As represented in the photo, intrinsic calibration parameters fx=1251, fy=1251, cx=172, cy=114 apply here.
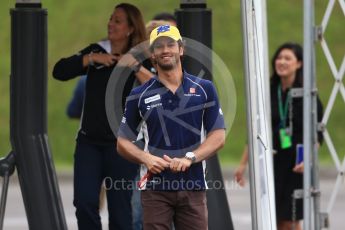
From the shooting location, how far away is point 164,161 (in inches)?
273

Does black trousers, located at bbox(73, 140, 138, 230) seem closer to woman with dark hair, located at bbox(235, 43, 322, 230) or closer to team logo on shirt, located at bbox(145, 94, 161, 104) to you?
team logo on shirt, located at bbox(145, 94, 161, 104)

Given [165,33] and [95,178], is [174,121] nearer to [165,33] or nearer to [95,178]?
[165,33]

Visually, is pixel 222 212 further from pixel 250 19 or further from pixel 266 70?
pixel 250 19

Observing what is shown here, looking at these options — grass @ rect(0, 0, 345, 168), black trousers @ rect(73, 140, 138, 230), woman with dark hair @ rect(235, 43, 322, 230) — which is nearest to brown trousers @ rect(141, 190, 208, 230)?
black trousers @ rect(73, 140, 138, 230)

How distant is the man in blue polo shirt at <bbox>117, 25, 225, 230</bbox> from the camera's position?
23.0 ft

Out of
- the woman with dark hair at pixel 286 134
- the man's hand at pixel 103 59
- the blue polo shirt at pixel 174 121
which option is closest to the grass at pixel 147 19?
the woman with dark hair at pixel 286 134

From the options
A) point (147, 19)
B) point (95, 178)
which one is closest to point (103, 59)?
point (95, 178)

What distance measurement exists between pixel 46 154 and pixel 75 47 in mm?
11968

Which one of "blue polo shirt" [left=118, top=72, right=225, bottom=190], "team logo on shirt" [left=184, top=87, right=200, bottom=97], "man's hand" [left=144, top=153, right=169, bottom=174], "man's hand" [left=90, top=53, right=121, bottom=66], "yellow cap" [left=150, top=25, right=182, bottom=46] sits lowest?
"man's hand" [left=144, top=153, right=169, bottom=174]

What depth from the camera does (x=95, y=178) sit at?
8.55 metres

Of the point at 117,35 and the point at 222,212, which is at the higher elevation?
the point at 117,35

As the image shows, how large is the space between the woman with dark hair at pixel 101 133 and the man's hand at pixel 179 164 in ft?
5.45

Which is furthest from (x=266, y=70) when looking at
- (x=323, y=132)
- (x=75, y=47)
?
(x=75, y=47)

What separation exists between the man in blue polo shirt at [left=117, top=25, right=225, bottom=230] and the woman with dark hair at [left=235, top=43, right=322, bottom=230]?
3170 mm
